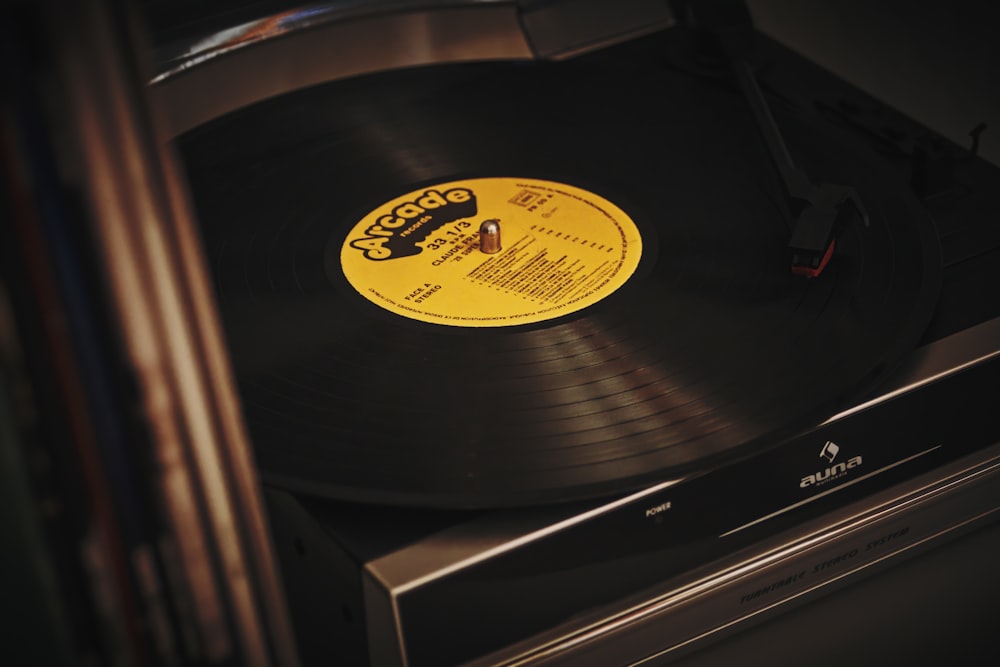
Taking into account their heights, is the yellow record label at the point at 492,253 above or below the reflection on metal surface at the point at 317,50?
below

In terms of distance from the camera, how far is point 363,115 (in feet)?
3.33

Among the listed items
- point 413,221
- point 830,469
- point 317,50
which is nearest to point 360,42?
point 317,50

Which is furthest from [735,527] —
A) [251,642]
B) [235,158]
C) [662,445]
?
[235,158]

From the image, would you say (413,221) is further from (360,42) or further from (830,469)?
(830,469)

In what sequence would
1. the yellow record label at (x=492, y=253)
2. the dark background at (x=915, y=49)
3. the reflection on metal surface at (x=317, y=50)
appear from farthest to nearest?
the dark background at (x=915, y=49) → the reflection on metal surface at (x=317, y=50) → the yellow record label at (x=492, y=253)

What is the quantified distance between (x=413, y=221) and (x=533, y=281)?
129mm

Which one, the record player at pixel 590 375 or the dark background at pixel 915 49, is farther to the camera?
the dark background at pixel 915 49

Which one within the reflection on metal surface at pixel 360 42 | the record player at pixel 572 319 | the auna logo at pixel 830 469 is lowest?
the auna logo at pixel 830 469

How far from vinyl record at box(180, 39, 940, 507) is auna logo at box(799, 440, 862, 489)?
3 cm

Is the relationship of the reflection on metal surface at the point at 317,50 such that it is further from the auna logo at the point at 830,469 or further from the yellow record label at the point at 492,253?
the auna logo at the point at 830,469

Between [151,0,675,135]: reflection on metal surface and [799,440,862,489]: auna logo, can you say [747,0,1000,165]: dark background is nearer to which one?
[151,0,675,135]: reflection on metal surface

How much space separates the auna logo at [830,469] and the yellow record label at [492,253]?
186 mm

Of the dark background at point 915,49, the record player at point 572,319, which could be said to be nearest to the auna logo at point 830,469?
the record player at point 572,319

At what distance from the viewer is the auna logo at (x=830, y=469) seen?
2.33ft
